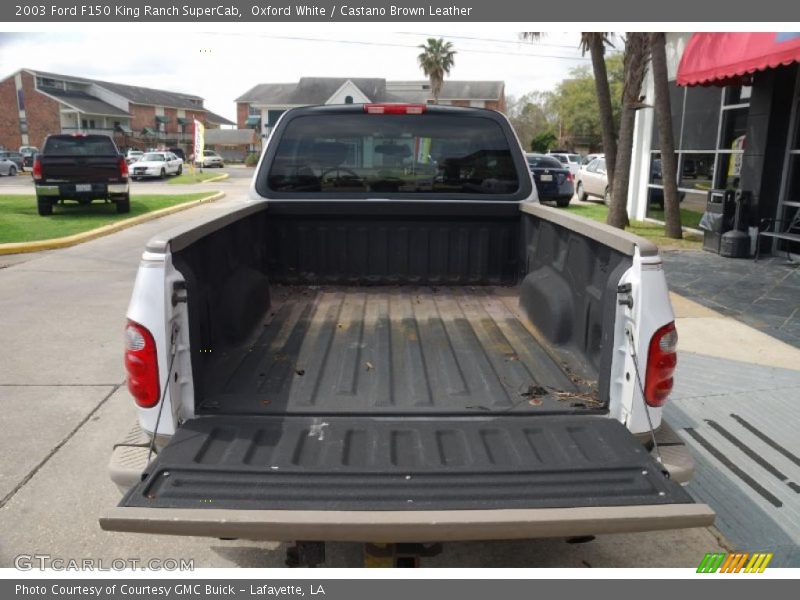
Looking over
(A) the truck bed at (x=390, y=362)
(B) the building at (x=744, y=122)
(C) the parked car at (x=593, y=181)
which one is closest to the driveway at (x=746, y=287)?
(B) the building at (x=744, y=122)

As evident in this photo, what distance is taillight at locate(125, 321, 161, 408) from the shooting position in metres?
2.52

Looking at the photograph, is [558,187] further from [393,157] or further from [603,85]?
[393,157]

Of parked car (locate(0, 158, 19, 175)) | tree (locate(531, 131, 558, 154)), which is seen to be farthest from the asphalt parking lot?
tree (locate(531, 131, 558, 154))

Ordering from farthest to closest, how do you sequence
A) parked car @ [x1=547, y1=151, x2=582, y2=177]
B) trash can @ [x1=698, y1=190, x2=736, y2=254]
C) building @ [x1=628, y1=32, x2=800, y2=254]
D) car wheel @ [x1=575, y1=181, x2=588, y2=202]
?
parked car @ [x1=547, y1=151, x2=582, y2=177]
car wheel @ [x1=575, y1=181, x2=588, y2=202]
trash can @ [x1=698, y1=190, x2=736, y2=254]
building @ [x1=628, y1=32, x2=800, y2=254]

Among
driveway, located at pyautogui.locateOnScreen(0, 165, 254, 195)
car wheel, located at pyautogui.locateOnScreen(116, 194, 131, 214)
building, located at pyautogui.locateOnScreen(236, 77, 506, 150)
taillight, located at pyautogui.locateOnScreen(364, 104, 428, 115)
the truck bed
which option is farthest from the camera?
building, located at pyautogui.locateOnScreen(236, 77, 506, 150)

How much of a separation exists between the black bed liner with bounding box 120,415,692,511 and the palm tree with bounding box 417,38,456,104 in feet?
204

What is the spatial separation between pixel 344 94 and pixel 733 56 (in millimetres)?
51732

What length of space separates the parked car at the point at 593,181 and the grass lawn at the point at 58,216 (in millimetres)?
13307

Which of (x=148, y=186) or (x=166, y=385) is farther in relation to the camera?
(x=148, y=186)

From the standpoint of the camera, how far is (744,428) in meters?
4.46

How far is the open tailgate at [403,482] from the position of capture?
6.70ft

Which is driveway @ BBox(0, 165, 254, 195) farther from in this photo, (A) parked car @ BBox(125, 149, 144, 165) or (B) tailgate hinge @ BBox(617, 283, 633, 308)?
(B) tailgate hinge @ BBox(617, 283, 633, 308)

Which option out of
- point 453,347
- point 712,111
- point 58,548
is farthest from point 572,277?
point 712,111

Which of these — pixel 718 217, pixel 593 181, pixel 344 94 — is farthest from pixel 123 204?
pixel 344 94
